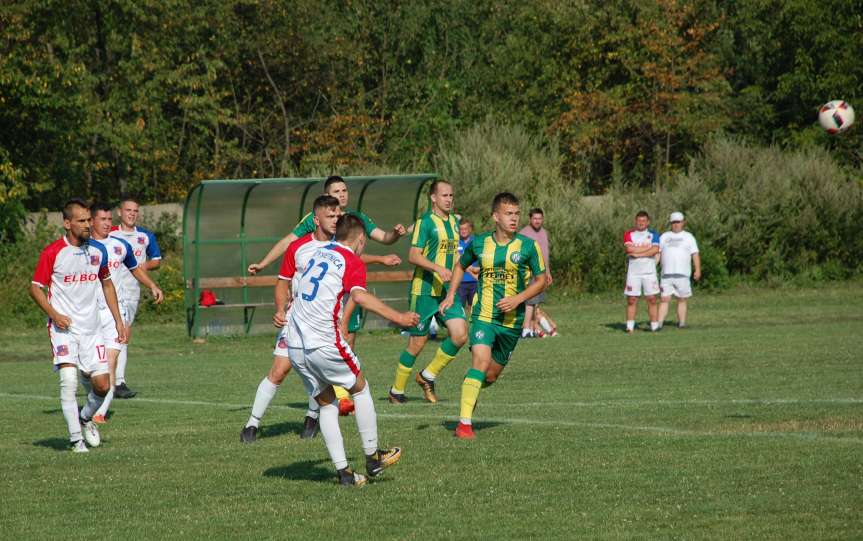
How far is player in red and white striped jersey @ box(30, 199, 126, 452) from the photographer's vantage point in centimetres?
1071

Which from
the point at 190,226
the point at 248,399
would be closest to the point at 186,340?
the point at 190,226

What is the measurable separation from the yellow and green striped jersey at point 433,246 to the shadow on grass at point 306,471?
4410 mm

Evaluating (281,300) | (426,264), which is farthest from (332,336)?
(426,264)

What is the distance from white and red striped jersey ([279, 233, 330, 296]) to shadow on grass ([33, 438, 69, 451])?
2733mm

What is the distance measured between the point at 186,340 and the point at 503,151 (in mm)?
15631

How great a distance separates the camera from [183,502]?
8.41 m

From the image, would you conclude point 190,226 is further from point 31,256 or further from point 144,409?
point 144,409

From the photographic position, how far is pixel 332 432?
8594mm

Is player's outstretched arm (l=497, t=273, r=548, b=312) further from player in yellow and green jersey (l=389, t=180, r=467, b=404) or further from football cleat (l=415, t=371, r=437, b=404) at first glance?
football cleat (l=415, t=371, r=437, b=404)

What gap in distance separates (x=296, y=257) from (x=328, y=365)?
1.00 meters

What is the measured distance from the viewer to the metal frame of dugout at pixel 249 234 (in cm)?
2417

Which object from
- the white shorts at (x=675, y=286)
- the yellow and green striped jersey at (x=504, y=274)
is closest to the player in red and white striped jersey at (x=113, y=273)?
the yellow and green striped jersey at (x=504, y=274)

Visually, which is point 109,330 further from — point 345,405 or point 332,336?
point 332,336

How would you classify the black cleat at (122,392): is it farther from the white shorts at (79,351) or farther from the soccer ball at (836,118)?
the soccer ball at (836,118)
